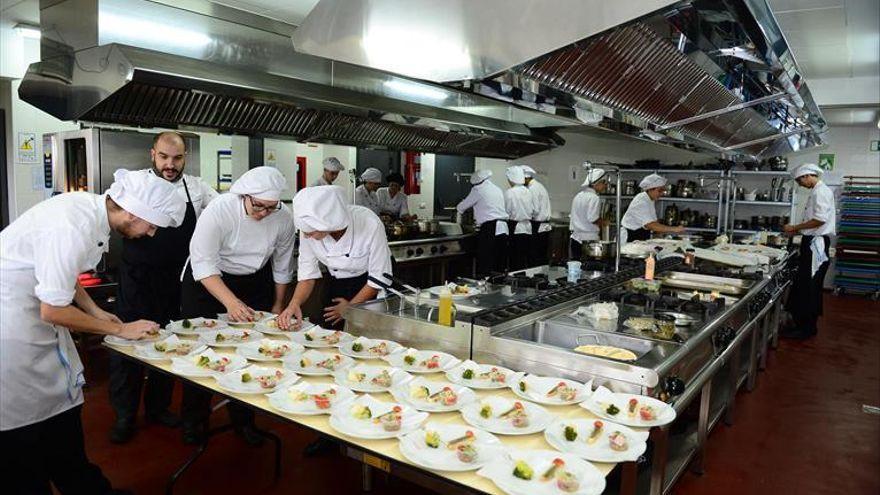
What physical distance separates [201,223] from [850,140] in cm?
997

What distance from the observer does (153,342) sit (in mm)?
2672

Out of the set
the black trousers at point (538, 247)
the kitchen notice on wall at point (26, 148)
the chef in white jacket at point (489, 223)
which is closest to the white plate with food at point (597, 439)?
the chef in white jacket at point (489, 223)

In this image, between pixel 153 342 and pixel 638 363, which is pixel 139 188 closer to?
pixel 153 342

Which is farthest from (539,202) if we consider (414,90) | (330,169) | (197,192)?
(197,192)

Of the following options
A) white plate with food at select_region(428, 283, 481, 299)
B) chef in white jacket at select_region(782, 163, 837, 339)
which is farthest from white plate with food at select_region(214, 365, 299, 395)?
chef in white jacket at select_region(782, 163, 837, 339)

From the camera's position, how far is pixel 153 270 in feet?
11.9

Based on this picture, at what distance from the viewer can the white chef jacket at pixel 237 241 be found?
10.5 feet

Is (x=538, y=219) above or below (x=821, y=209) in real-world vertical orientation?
below

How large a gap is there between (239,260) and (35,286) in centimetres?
128

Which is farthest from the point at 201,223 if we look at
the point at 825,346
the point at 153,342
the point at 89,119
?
the point at 825,346

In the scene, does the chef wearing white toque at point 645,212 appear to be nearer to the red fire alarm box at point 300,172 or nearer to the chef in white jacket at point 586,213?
the chef in white jacket at point 586,213

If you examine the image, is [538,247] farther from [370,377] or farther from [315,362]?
[370,377]

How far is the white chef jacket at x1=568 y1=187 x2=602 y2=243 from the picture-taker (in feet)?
26.6

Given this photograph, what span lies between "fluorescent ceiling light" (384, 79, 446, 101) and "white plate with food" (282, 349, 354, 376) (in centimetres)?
356
